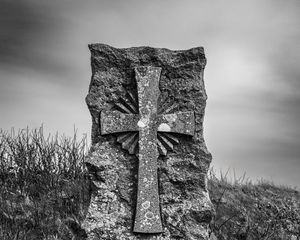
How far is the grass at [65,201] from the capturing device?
607 cm

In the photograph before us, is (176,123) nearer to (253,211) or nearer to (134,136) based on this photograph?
(134,136)

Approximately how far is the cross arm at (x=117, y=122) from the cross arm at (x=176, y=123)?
0.25 m

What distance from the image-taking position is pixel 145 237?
14.4ft

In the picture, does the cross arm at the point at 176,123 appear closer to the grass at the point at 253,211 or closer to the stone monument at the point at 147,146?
the stone monument at the point at 147,146

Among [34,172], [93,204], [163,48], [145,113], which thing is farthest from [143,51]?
[34,172]

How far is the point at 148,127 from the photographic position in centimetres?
464

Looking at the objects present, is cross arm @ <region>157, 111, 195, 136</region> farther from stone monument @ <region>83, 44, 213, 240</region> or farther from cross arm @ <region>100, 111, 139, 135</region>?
cross arm @ <region>100, 111, 139, 135</region>

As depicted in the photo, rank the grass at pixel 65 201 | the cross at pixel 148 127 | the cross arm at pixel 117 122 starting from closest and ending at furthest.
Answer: the cross at pixel 148 127, the cross arm at pixel 117 122, the grass at pixel 65 201

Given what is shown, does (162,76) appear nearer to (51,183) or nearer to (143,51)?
(143,51)

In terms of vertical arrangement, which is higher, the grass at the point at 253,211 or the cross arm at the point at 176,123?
the cross arm at the point at 176,123

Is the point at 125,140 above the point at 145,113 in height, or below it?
below

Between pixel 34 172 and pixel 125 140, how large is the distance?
3.43 m

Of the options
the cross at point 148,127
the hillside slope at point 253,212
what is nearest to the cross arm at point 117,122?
the cross at point 148,127

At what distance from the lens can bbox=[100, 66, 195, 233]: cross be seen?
14.5 ft
